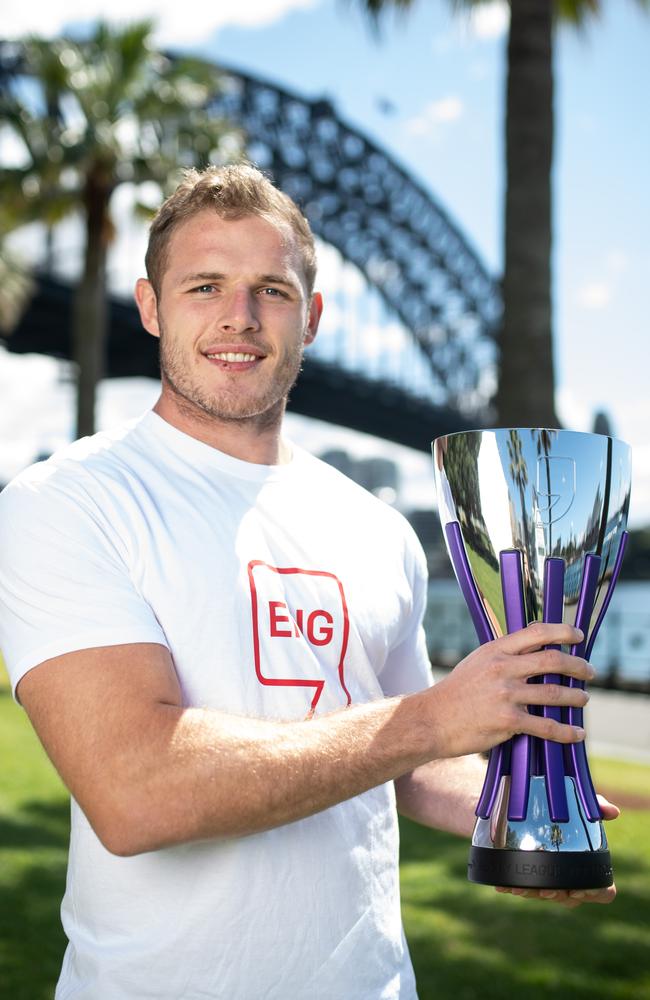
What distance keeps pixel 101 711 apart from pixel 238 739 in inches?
7.2

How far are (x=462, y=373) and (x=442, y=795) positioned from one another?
55952mm

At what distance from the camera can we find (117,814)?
1551 millimetres

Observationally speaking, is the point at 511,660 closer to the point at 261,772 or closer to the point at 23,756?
the point at 261,772

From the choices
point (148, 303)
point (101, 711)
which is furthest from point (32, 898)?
point (101, 711)

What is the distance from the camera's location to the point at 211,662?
1780 mm

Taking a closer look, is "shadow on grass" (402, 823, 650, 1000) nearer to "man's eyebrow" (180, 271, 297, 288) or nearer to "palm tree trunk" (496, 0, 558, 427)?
"palm tree trunk" (496, 0, 558, 427)

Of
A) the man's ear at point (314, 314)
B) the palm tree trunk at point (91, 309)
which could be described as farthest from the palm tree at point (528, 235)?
the palm tree trunk at point (91, 309)

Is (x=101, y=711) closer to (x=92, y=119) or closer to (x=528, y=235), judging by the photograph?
(x=528, y=235)

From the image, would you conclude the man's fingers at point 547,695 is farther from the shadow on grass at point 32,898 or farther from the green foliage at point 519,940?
the shadow on grass at point 32,898

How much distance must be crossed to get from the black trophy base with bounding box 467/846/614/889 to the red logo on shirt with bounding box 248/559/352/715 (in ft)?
1.22

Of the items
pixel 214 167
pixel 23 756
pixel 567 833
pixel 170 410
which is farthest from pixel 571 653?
pixel 23 756

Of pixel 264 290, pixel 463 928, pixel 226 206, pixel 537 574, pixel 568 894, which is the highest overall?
pixel 226 206

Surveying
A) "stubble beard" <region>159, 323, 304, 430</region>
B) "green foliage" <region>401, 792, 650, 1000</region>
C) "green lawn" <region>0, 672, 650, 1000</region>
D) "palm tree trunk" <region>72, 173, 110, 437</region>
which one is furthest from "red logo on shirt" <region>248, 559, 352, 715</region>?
"palm tree trunk" <region>72, 173, 110, 437</region>

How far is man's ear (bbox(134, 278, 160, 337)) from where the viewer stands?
2145 mm
